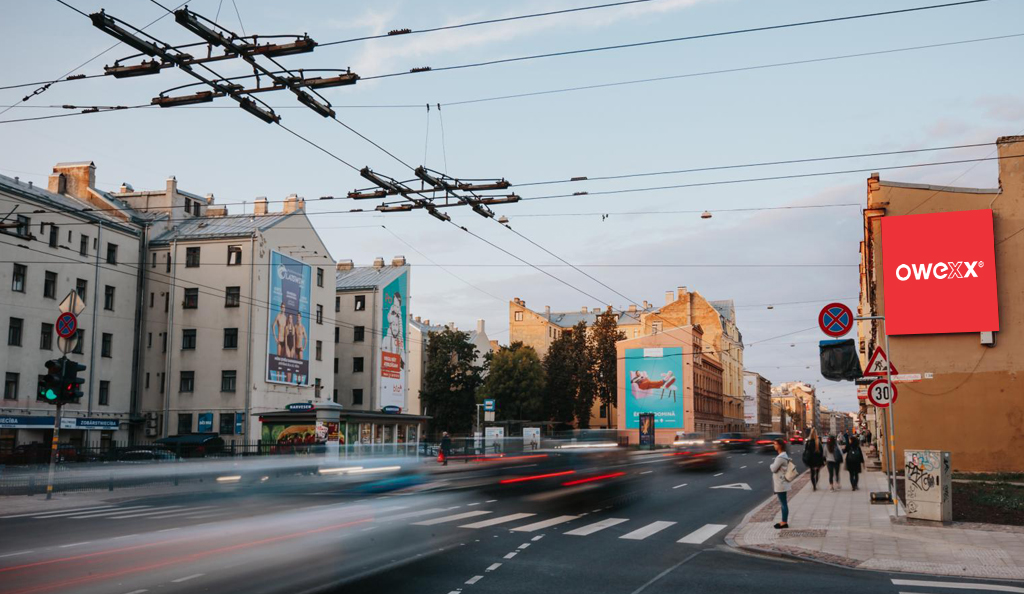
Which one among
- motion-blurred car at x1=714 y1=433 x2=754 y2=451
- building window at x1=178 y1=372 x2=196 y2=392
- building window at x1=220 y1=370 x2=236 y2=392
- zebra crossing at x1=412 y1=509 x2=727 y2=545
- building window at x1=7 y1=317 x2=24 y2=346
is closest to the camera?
zebra crossing at x1=412 y1=509 x2=727 y2=545

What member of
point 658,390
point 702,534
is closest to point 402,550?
point 702,534

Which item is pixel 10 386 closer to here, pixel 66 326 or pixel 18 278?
pixel 18 278

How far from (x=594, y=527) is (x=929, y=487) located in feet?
21.1

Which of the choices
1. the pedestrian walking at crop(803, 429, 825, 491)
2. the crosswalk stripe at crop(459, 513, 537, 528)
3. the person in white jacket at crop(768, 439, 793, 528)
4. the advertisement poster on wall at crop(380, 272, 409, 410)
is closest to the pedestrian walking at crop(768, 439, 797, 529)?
the person in white jacket at crop(768, 439, 793, 528)

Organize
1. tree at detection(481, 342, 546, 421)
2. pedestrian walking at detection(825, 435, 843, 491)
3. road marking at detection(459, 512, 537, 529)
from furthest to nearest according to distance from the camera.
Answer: tree at detection(481, 342, 546, 421) → pedestrian walking at detection(825, 435, 843, 491) → road marking at detection(459, 512, 537, 529)

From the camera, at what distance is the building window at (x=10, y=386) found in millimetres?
38425

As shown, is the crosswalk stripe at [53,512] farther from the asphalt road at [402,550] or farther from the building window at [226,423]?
the building window at [226,423]

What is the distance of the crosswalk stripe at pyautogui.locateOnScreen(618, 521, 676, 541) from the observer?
46.3 ft

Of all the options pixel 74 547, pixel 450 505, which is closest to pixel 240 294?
pixel 450 505

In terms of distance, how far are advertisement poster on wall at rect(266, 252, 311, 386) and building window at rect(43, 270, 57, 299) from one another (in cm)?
1156

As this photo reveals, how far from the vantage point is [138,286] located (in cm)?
4819

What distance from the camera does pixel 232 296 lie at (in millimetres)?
48094

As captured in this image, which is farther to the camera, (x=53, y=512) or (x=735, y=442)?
(x=735, y=442)

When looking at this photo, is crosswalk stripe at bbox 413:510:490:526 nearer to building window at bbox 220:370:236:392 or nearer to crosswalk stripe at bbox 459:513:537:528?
crosswalk stripe at bbox 459:513:537:528
